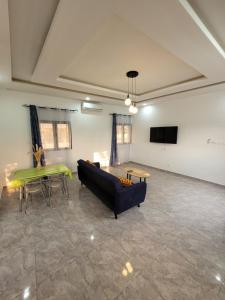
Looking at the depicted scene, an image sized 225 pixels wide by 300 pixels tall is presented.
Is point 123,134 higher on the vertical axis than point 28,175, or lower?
higher

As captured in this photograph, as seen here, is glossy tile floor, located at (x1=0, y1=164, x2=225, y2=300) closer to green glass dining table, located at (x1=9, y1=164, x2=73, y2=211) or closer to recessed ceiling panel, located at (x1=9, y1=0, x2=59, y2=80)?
green glass dining table, located at (x1=9, y1=164, x2=73, y2=211)

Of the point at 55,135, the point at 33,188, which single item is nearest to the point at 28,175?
the point at 33,188

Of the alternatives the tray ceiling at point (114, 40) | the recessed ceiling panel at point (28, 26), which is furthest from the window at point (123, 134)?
the recessed ceiling panel at point (28, 26)

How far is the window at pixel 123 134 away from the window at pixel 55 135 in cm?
236

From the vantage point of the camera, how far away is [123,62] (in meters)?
2.71

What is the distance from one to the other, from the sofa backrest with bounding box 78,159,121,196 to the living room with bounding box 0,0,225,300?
32 mm

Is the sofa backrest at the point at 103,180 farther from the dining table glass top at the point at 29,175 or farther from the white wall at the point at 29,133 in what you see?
the white wall at the point at 29,133

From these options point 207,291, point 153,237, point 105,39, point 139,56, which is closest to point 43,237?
point 153,237

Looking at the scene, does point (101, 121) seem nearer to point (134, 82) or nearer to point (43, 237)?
point (134, 82)

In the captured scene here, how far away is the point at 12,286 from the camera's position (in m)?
1.48

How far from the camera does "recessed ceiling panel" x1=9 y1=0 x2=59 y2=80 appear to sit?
1.47m

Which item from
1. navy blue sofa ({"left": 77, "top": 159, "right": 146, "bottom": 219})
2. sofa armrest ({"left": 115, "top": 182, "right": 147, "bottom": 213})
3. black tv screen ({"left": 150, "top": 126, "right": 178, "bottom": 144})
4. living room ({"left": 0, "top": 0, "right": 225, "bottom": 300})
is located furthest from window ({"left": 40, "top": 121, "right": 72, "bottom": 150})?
black tv screen ({"left": 150, "top": 126, "right": 178, "bottom": 144})

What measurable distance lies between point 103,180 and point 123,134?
4210 mm

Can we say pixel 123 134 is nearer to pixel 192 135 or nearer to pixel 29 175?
pixel 192 135
